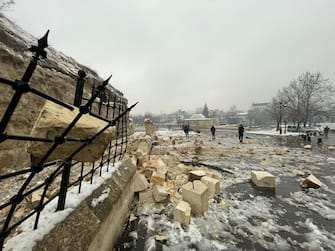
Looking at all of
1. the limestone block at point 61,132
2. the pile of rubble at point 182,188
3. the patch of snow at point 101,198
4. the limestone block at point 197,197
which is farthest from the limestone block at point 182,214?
the limestone block at point 61,132

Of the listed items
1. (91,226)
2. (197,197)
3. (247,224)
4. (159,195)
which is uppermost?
(91,226)

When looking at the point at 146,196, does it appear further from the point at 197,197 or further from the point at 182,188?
the point at 197,197

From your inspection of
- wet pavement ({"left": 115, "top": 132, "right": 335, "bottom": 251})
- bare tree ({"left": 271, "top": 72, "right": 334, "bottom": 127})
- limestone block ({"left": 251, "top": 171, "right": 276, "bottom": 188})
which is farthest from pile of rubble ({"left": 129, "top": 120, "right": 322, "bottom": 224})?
bare tree ({"left": 271, "top": 72, "right": 334, "bottom": 127})

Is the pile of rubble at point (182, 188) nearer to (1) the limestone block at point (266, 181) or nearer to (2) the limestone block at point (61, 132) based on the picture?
(1) the limestone block at point (266, 181)

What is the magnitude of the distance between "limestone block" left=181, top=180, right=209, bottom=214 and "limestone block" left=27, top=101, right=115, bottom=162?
236cm

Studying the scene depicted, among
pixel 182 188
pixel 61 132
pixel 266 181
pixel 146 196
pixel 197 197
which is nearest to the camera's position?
pixel 61 132

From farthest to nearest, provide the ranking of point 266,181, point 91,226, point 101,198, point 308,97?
point 308,97 → point 266,181 → point 101,198 → point 91,226

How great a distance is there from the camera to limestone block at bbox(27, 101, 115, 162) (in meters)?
1.21

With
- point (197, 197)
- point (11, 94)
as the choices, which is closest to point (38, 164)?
point (197, 197)

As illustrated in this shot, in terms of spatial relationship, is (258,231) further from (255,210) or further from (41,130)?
(41,130)

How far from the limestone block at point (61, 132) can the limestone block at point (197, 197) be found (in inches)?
92.8

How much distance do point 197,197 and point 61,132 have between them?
279 centimetres

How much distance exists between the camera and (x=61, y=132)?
1228 mm

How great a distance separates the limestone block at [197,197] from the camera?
3.34 metres
